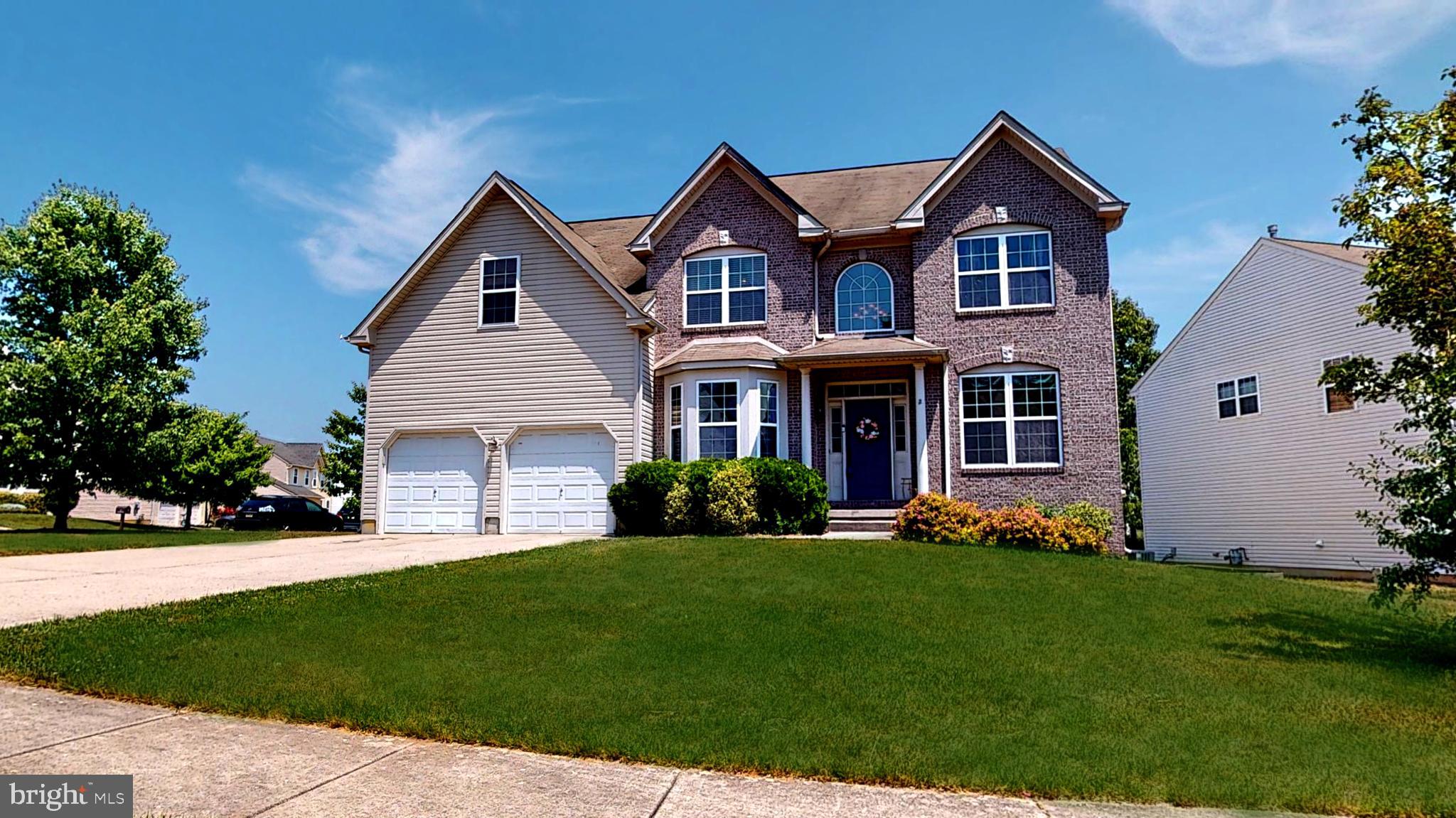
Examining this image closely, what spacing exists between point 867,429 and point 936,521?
12.9ft

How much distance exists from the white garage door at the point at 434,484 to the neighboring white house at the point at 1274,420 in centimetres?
1831

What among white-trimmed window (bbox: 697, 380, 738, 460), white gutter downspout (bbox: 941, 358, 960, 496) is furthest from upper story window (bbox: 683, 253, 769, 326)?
white gutter downspout (bbox: 941, 358, 960, 496)

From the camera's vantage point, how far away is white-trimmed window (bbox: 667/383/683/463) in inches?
730

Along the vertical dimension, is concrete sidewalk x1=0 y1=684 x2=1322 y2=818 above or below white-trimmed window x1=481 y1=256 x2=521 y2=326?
below

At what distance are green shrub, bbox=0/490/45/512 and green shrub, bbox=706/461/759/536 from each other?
38.0 metres

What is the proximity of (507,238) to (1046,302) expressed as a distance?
11821 mm

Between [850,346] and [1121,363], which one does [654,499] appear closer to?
[850,346]

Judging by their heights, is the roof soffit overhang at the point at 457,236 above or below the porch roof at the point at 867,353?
above

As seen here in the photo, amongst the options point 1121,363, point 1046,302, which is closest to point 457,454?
point 1046,302

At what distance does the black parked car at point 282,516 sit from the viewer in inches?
1192

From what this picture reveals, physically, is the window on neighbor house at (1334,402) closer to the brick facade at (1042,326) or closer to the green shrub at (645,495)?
the brick facade at (1042,326)

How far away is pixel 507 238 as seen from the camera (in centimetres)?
1955

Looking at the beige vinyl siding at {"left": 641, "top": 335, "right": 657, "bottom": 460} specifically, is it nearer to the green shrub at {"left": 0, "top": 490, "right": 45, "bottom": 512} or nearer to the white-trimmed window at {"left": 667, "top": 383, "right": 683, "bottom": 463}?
the white-trimmed window at {"left": 667, "top": 383, "right": 683, "bottom": 463}

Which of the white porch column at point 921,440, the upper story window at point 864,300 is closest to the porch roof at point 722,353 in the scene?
the upper story window at point 864,300
